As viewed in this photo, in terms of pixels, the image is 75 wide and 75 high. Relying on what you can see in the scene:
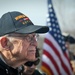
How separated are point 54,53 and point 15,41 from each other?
1908 mm

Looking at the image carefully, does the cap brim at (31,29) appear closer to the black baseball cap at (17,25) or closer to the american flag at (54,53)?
the black baseball cap at (17,25)

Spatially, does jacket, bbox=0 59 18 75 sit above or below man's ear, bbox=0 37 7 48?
below

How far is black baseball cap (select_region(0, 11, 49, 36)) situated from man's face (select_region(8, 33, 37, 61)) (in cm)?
6

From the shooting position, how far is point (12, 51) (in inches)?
69.6

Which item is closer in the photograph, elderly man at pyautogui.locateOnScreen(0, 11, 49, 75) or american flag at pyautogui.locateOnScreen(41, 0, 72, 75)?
elderly man at pyautogui.locateOnScreen(0, 11, 49, 75)

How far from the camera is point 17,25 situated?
5.77 ft

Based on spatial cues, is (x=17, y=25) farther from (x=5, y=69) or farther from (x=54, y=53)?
(x=54, y=53)

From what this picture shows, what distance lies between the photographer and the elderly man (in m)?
1.74

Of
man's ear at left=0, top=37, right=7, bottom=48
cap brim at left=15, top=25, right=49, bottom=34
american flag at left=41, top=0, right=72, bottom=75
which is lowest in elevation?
american flag at left=41, top=0, right=72, bottom=75

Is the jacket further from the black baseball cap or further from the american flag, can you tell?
the american flag

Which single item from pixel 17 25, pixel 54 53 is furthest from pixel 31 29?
pixel 54 53

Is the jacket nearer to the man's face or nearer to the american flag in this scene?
the man's face

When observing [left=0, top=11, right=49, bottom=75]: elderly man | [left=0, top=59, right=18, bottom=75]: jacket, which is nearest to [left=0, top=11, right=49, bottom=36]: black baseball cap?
[left=0, top=11, right=49, bottom=75]: elderly man

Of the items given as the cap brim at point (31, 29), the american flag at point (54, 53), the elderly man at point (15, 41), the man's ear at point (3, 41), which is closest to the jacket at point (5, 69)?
the elderly man at point (15, 41)
